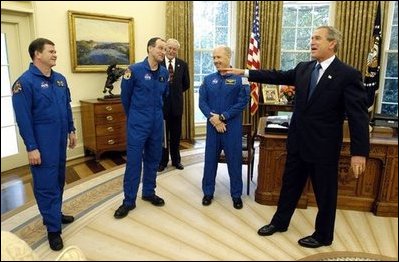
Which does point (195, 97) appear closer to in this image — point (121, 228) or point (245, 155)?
point (245, 155)

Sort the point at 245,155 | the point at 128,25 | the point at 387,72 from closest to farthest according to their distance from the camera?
1. the point at 245,155
2. the point at 128,25
3. the point at 387,72

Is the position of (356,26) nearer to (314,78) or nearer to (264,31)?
(264,31)

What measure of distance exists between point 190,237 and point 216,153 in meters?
0.74

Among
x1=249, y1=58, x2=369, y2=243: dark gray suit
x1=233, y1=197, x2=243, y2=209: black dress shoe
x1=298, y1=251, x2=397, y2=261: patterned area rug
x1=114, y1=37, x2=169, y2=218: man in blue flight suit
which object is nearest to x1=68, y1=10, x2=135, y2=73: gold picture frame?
x1=114, y1=37, x2=169, y2=218: man in blue flight suit

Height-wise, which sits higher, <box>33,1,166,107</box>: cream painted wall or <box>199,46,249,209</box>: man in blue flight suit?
<box>33,1,166,107</box>: cream painted wall

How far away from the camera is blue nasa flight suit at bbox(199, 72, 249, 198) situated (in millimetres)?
2430

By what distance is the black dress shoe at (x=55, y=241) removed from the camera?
1.95m

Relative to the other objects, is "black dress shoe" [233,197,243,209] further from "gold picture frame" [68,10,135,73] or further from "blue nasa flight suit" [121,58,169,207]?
"gold picture frame" [68,10,135,73]

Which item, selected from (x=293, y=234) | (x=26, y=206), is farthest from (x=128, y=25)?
(x=293, y=234)

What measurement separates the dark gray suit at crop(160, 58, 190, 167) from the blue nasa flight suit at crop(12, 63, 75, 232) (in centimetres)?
131

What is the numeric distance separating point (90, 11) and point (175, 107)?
1.56 meters

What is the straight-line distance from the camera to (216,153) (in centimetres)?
258

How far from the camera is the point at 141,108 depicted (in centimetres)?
232

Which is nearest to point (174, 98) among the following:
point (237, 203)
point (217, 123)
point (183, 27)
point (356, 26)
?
point (217, 123)
